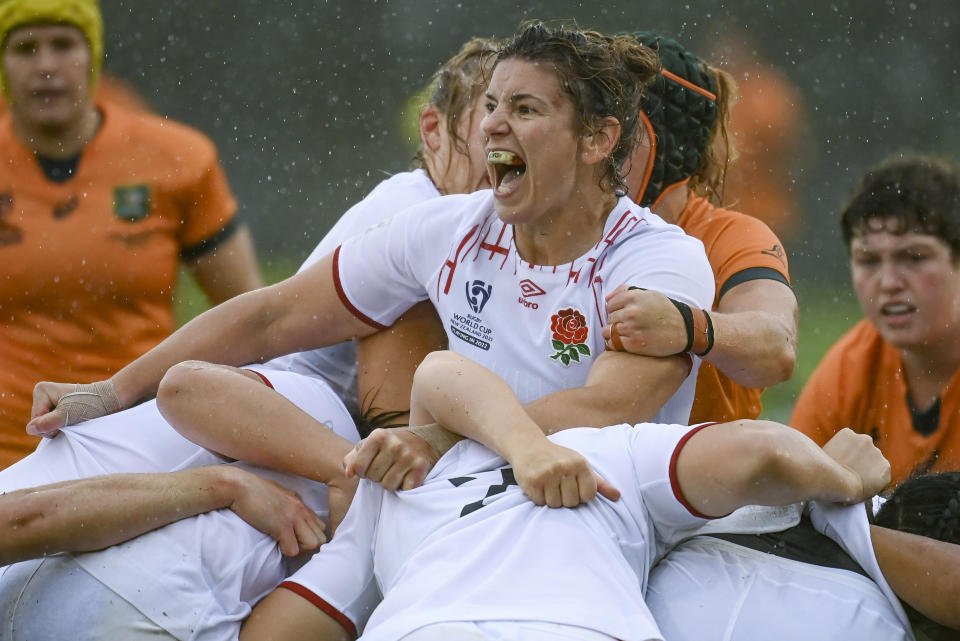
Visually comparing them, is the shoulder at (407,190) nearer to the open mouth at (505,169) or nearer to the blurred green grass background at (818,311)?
the open mouth at (505,169)

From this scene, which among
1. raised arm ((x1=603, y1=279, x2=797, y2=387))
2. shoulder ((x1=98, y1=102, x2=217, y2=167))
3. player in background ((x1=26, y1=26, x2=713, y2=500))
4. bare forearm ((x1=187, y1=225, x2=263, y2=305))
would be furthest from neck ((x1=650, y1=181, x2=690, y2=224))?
shoulder ((x1=98, y1=102, x2=217, y2=167))

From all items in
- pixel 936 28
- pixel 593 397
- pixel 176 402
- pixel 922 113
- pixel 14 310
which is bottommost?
pixel 14 310

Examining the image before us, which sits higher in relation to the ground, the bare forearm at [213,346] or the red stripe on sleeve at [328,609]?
the bare forearm at [213,346]

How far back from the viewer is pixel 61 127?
4.93m

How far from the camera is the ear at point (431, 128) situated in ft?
12.6

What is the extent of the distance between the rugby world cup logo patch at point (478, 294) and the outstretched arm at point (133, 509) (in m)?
0.63

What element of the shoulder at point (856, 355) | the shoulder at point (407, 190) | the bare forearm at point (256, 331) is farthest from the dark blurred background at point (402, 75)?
the bare forearm at point (256, 331)

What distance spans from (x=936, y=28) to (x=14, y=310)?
27.7 ft

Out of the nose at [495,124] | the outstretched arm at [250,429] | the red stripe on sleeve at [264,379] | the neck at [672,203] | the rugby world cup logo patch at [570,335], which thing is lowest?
the outstretched arm at [250,429]

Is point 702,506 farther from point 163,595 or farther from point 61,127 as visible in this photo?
point 61,127

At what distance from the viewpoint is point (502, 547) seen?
86.3 inches

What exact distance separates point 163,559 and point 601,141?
4.61 feet

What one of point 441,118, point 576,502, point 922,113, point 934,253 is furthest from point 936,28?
point 576,502

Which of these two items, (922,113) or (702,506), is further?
(922,113)
